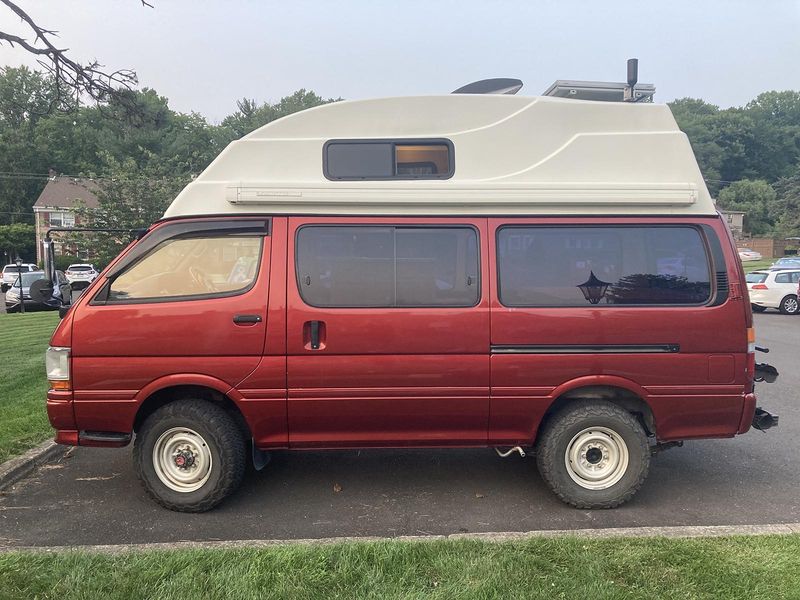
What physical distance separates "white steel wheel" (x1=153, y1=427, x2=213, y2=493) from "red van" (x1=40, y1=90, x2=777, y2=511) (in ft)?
0.04

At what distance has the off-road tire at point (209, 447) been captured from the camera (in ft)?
13.1

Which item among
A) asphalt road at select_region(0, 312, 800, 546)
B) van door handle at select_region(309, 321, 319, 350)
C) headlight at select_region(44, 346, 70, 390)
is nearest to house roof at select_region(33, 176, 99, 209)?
asphalt road at select_region(0, 312, 800, 546)

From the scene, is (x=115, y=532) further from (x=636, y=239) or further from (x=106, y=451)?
(x=636, y=239)

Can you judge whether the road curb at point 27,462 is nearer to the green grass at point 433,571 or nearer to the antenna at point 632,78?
the green grass at point 433,571

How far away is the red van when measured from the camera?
392cm

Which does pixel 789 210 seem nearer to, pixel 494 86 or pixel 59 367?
pixel 494 86

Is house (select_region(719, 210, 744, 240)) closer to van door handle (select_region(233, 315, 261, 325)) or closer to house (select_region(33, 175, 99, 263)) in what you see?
van door handle (select_region(233, 315, 261, 325))

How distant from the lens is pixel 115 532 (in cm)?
381

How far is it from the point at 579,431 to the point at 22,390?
6.65 m

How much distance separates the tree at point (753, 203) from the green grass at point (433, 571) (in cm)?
6737

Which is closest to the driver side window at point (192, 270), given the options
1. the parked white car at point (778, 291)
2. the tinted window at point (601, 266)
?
the tinted window at point (601, 266)

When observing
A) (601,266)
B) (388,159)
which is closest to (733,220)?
(601,266)

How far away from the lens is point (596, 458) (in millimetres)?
4172

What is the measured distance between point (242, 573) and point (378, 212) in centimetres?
232
